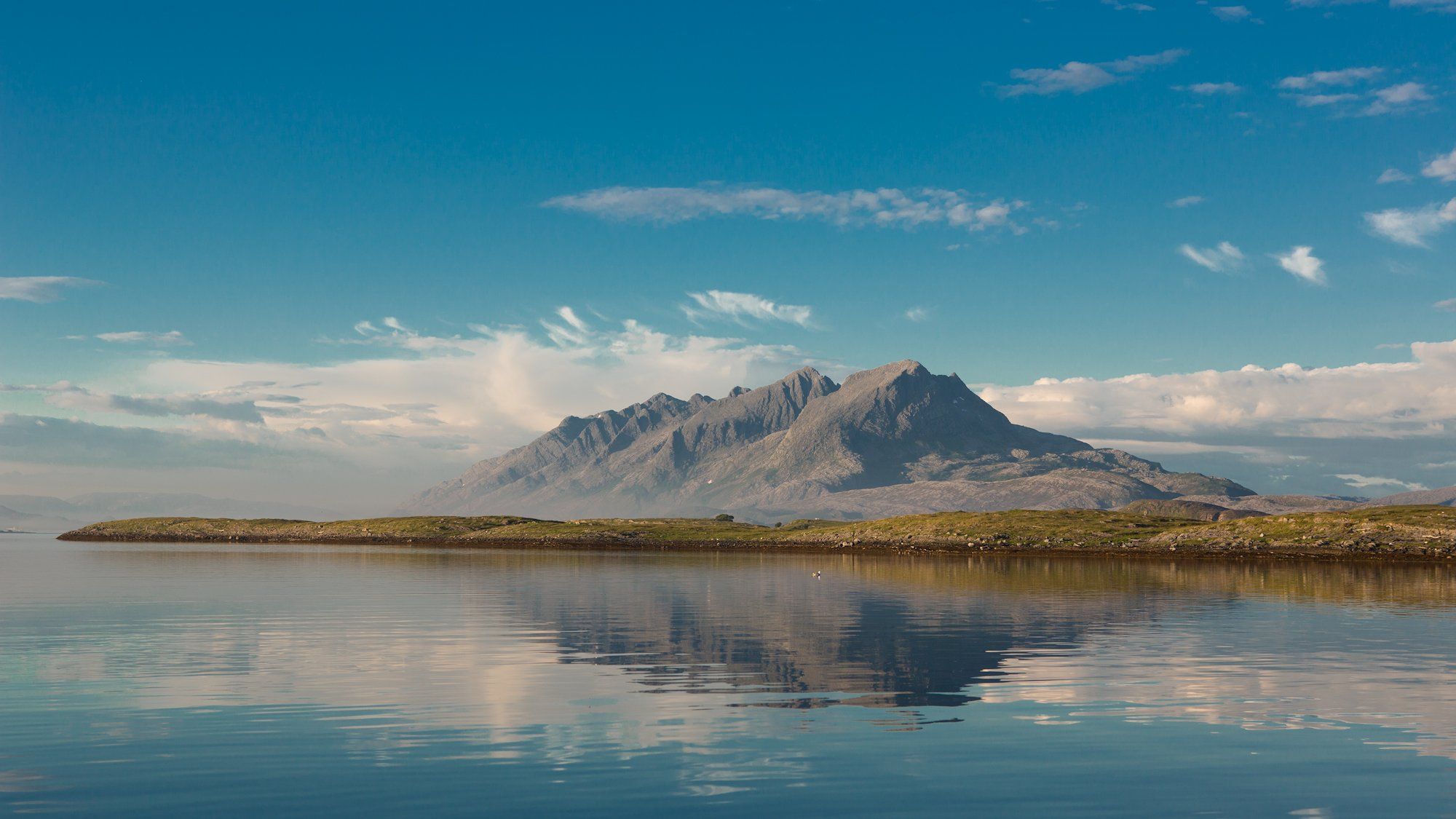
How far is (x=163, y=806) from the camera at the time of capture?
17.7m

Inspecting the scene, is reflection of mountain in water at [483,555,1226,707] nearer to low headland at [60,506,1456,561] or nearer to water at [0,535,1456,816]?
water at [0,535,1456,816]

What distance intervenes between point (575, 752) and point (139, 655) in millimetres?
23557

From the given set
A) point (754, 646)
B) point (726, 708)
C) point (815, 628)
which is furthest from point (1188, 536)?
point (726, 708)

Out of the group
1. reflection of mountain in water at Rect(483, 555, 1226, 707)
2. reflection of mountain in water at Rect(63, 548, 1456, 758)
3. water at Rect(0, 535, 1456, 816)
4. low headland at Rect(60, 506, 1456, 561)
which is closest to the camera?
water at Rect(0, 535, 1456, 816)

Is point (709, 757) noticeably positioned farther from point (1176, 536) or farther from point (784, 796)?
point (1176, 536)

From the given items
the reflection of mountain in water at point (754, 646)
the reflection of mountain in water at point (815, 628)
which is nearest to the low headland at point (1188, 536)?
the reflection of mountain in water at point (754, 646)

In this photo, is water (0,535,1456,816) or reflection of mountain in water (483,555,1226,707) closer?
water (0,535,1456,816)

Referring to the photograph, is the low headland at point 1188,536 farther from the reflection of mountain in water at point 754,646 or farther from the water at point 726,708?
the water at point 726,708

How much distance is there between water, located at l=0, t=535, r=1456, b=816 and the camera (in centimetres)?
1875

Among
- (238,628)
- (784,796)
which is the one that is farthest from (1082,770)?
(238,628)

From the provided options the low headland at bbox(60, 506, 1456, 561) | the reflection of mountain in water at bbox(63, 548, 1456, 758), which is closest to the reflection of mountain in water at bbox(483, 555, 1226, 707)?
the reflection of mountain in water at bbox(63, 548, 1456, 758)

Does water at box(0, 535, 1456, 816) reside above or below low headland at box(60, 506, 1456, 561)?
above

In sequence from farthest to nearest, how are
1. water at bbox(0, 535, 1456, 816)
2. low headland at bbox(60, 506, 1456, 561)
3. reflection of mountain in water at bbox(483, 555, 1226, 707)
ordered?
low headland at bbox(60, 506, 1456, 561) → reflection of mountain in water at bbox(483, 555, 1226, 707) → water at bbox(0, 535, 1456, 816)

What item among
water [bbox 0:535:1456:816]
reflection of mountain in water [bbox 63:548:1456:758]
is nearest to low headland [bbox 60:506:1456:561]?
reflection of mountain in water [bbox 63:548:1456:758]
